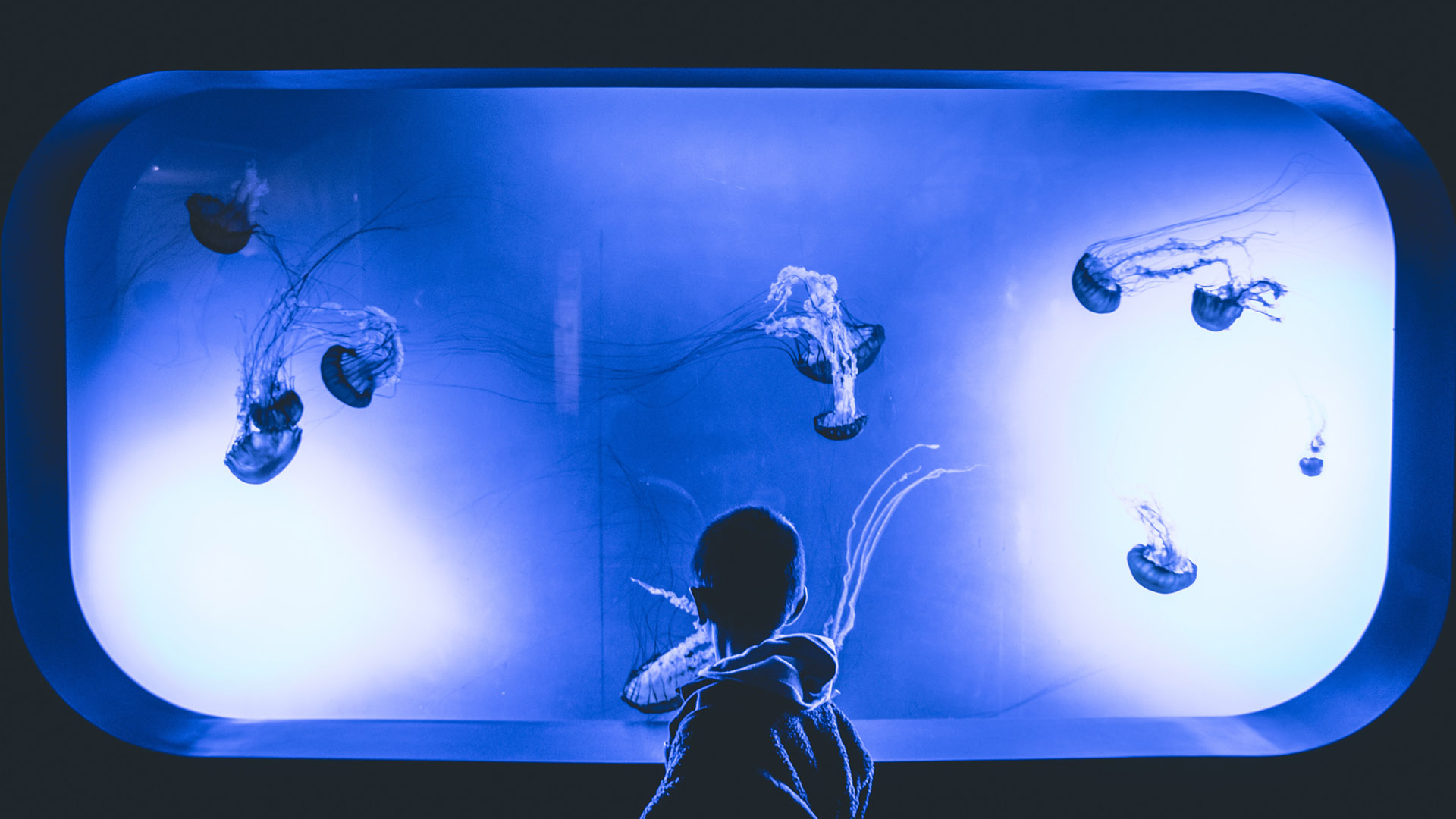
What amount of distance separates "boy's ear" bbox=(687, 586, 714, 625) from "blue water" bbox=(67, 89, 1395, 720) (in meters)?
0.85

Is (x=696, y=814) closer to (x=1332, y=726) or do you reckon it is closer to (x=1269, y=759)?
(x=1269, y=759)

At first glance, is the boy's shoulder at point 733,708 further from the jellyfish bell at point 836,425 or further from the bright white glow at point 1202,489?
the bright white glow at point 1202,489

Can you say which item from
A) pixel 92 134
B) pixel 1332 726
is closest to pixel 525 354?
pixel 92 134

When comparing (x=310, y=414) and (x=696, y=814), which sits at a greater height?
(x=310, y=414)

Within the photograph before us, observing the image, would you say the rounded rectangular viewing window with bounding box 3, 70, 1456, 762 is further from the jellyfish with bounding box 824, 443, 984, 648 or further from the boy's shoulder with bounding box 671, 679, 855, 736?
the boy's shoulder with bounding box 671, 679, 855, 736

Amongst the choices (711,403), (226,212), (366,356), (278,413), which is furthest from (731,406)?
(226,212)

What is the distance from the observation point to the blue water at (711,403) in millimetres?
1863

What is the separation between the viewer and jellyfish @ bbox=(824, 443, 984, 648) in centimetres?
192

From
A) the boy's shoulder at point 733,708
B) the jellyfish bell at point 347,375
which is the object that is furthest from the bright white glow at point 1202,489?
the jellyfish bell at point 347,375

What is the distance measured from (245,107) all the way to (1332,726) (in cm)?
346

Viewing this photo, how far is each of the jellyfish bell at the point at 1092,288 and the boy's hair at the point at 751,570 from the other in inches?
53.5

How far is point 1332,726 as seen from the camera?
5.97 feet

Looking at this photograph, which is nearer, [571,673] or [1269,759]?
[1269,759]

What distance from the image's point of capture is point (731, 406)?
1909 mm
